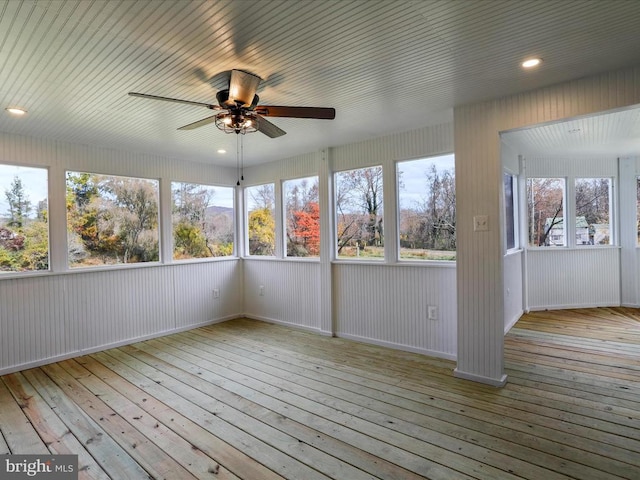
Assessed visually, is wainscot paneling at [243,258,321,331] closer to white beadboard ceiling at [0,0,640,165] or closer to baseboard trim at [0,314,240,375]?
baseboard trim at [0,314,240,375]

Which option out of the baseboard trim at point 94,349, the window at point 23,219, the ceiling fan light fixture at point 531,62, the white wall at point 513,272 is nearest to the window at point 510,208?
the white wall at point 513,272

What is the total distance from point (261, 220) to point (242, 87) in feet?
11.7

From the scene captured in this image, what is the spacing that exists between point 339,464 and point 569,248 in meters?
5.94

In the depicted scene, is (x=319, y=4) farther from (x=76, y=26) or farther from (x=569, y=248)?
(x=569, y=248)

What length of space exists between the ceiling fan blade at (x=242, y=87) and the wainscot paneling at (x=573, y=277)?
18.2 feet

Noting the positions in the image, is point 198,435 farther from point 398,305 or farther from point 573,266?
point 573,266

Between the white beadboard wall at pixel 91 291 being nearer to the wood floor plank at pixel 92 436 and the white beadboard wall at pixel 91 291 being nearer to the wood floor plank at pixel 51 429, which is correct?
the wood floor plank at pixel 51 429

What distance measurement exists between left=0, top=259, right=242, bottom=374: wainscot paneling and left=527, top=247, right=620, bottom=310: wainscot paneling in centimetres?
542

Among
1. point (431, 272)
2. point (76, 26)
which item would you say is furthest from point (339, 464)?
point (76, 26)

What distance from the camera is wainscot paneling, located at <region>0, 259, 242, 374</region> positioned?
12.7ft

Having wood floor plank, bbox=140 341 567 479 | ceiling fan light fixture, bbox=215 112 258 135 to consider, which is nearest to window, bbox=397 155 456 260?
wood floor plank, bbox=140 341 567 479

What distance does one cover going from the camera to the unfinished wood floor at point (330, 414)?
2182 mm

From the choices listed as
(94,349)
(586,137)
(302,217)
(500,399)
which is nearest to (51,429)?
(94,349)

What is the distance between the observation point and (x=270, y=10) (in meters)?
1.86
